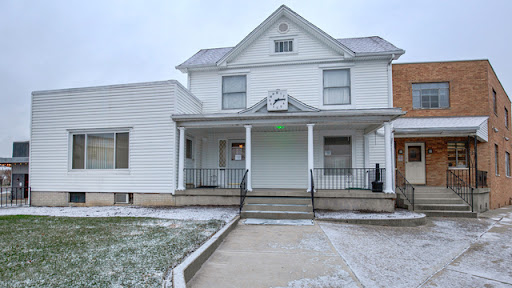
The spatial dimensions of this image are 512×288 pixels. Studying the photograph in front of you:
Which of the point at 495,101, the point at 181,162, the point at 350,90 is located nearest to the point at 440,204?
the point at 350,90

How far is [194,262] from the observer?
14.1ft

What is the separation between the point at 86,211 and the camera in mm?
9523

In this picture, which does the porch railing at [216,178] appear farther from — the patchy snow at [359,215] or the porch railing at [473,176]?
the porch railing at [473,176]

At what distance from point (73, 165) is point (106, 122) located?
2.04m

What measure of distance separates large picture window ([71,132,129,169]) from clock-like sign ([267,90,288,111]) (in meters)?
5.13

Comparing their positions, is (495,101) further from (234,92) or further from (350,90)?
(234,92)

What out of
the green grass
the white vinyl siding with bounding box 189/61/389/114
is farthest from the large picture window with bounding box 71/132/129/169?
the white vinyl siding with bounding box 189/61/389/114

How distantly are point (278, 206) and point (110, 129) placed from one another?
650 centimetres

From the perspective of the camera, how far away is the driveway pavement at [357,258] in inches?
162

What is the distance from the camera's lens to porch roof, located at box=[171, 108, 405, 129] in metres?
9.49

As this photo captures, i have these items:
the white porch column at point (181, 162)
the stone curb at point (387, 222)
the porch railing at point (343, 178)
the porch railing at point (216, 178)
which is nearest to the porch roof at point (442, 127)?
the porch railing at point (343, 178)

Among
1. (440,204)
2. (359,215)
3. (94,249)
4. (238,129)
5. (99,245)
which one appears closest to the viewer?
(94,249)

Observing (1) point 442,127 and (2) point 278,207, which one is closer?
(2) point 278,207

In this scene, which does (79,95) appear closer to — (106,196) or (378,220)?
(106,196)
